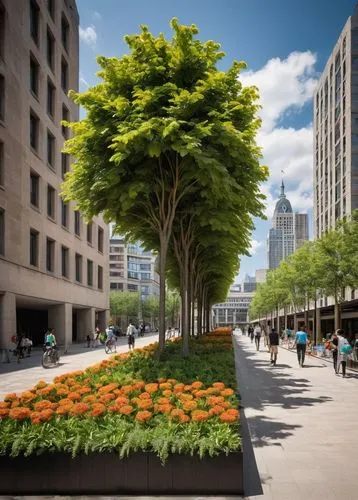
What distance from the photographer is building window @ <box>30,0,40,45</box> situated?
36.2 metres

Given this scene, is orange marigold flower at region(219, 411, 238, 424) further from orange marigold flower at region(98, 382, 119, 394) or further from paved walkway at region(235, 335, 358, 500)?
orange marigold flower at region(98, 382, 119, 394)

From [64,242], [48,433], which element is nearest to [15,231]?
[64,242]

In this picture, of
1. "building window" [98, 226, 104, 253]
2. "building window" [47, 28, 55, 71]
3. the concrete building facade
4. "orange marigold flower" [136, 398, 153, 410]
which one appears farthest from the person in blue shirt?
the concrete building facade

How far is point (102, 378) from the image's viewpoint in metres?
9.49

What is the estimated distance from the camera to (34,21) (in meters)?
36.6

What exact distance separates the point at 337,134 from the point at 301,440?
214 feet

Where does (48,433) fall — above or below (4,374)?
above

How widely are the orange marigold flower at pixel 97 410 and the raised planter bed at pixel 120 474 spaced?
702mm

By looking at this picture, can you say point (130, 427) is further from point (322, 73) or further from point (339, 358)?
point (322, 73)

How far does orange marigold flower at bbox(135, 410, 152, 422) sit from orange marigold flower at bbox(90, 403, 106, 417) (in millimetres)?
532

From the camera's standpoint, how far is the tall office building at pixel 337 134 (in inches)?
2376

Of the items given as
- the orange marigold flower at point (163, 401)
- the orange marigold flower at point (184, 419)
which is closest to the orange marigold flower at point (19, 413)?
the orange marigold flower at point (163, 401)

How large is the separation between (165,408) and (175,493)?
1184 millimetres

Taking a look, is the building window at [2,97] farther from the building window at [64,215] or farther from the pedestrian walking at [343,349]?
the pedestrian walking at [343,349]
